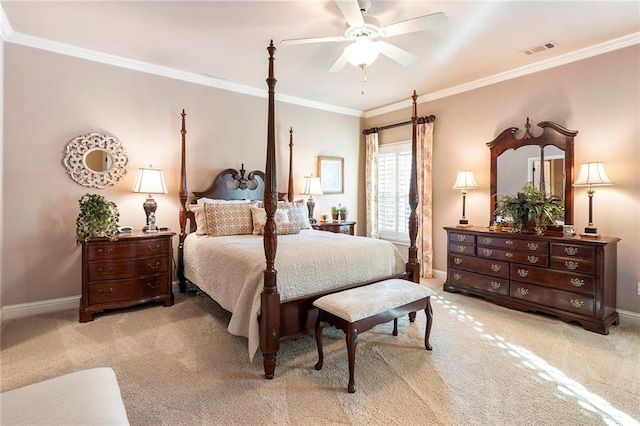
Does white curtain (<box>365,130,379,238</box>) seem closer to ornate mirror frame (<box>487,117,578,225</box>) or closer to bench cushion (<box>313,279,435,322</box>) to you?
ornate mirror frame (<box>487,117,578,225</box>)

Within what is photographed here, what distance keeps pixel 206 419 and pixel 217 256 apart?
4.84 feet

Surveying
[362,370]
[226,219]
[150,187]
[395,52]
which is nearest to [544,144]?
[395,52]

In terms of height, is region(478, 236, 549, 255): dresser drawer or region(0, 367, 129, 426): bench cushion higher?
region(478, 236, 549, 255): dresser drawer

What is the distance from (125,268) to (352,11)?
10.8 ft

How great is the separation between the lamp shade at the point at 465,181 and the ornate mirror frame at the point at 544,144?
23 cm

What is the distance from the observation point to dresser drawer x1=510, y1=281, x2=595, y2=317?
315 cm

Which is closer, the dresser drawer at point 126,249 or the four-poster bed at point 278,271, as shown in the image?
the four-poster bed at point 278,271

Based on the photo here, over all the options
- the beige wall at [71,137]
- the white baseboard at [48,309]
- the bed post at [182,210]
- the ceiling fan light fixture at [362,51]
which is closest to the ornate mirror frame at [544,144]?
the white baseboard at [48,309]

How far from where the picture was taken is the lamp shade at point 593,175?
3.29 metres

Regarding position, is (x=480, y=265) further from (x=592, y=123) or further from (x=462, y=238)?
(x=592, y=123)

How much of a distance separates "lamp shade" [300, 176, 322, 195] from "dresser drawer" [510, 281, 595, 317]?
2.97 meters

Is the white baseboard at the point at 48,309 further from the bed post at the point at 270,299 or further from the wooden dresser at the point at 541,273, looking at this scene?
the bed post at the point at 270,299

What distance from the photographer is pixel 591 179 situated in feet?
10.9

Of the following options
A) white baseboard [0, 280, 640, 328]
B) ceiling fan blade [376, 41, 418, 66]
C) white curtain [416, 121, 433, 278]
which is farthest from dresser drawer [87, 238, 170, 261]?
white curtain [416, 121, 433, 278]
